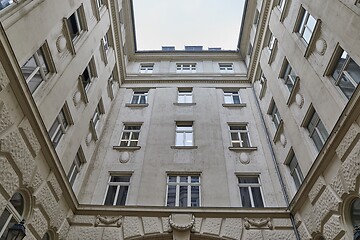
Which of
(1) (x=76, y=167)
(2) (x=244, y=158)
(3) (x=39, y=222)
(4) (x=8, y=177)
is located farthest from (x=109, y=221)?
(2) (x=244, y=158)

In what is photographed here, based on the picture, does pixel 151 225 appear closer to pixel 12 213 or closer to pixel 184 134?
pixel 12 213

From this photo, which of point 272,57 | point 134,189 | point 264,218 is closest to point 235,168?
point 264,218

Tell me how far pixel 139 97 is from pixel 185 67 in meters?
5.10

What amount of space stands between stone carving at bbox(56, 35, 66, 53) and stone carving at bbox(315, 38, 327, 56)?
31.7ft

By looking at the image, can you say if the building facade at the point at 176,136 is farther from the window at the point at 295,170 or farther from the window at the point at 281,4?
the window at the point at 281,4

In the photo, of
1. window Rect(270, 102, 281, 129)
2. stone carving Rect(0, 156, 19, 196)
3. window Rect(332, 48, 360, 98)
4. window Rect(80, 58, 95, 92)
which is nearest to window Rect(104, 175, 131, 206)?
window Rect(80, 58, 95, 92)

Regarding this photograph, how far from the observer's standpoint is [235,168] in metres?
12.6

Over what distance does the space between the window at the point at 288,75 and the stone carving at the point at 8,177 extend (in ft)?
36.1

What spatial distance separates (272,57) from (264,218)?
8.70 metres

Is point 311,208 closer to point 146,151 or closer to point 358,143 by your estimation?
point 358,143

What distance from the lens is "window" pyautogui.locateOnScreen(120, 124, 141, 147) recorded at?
566 inches

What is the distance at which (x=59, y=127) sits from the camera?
10.4 m

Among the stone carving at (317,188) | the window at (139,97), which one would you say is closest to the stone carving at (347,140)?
the stone carving at (317,188)

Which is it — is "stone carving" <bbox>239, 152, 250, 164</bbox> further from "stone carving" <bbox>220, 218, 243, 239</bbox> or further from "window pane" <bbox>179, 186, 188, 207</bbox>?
"stone carving" <bbox>220, 218, 243, 239</bbox>
